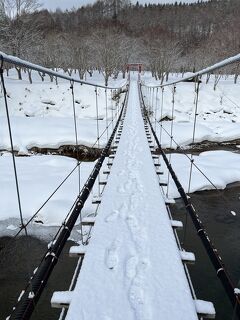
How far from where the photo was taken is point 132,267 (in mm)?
2490

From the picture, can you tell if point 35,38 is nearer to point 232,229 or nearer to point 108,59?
point 108,59

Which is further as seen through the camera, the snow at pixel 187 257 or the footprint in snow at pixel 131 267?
the snow at pixel 187 257

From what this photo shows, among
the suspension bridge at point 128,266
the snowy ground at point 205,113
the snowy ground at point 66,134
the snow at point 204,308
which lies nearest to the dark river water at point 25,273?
the snowy ground at point 66,134

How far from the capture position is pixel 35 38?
2722 cm

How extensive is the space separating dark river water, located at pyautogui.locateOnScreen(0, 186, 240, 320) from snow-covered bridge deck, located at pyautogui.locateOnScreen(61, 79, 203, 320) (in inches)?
54.8

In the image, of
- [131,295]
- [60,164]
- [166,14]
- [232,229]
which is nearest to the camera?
[131,295]

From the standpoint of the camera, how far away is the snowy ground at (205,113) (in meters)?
15.6

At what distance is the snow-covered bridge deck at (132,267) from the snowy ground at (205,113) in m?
10.6

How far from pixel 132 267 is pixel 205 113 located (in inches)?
766

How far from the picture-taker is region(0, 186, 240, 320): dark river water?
188 inches

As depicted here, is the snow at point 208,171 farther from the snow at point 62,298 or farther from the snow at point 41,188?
the snow at point 62,298

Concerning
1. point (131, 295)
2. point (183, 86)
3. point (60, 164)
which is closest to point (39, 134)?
point (60, 164)

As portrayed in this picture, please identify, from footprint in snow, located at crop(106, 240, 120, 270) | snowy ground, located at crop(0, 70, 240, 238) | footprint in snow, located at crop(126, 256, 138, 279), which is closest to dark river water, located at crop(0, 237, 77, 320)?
snowy ground, located at crop(0, 70, 240, 238)

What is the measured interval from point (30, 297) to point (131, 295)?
81cm
